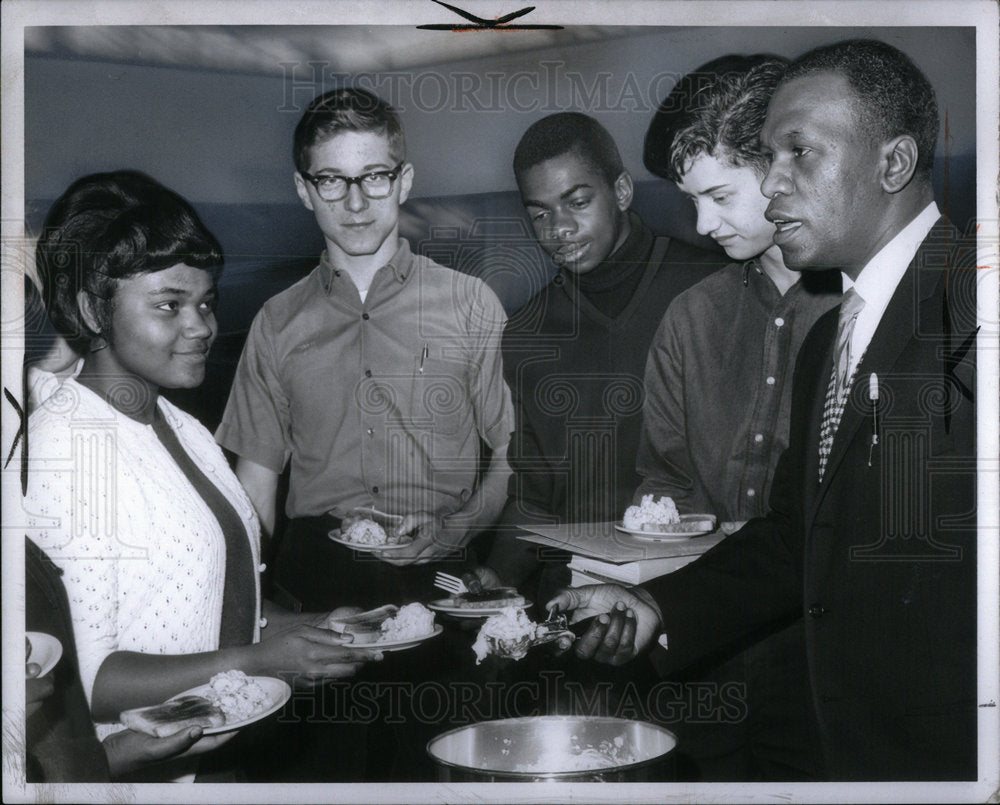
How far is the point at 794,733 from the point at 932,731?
0.39 m

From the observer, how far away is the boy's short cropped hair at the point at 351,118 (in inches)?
124

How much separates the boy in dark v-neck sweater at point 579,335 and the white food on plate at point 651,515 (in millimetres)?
39

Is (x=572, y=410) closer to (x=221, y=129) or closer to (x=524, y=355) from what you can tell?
(x=524, y=355)

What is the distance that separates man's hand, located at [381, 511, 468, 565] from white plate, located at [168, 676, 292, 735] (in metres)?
0.47

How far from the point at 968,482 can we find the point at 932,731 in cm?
72

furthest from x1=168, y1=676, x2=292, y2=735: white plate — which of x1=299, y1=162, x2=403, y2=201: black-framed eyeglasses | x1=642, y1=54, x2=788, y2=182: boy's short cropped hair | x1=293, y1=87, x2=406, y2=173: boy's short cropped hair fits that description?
x1=642, y1=54, x2=788, y2=182: boy's short cropped hair

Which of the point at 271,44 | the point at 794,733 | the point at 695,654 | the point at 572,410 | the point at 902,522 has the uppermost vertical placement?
the point at 271,44

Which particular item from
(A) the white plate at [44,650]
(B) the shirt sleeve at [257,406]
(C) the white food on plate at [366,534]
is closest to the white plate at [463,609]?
(C) the white food on plate at [366,534]

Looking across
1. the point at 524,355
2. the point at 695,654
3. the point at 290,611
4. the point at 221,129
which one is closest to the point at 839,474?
the point at 695,654

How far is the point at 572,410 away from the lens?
10.3 ft

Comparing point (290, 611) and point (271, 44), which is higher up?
point (271, 44)

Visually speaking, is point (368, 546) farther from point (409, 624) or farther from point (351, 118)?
point (351, 118)

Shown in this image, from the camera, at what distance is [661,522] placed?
3129 millimetres

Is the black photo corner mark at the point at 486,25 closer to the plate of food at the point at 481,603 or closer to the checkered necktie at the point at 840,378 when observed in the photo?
the checkered necktie at the point at 840,378
